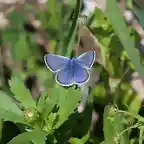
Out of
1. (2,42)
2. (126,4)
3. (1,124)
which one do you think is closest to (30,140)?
(1,124)

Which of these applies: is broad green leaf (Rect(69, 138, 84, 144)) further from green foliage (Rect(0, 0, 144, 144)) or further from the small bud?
the small bud

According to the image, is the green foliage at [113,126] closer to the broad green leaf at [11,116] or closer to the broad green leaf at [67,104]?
the broad green leaf at [67,104]

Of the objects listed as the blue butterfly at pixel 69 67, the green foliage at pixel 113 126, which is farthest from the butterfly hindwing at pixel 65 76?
the green foliage at pixel 113 126

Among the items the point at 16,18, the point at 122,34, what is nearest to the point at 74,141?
the point at 122,34

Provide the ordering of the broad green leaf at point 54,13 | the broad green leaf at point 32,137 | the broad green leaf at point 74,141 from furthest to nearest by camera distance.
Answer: the broad green leaf at point 54,13, the broad green leaf at point 74,141, the broad green leaf at point 32,137

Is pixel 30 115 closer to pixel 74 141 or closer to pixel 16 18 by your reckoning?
pixel 74 141

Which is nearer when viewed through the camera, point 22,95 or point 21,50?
point 22,95

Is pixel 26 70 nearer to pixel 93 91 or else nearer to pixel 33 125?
pixel 93 91
